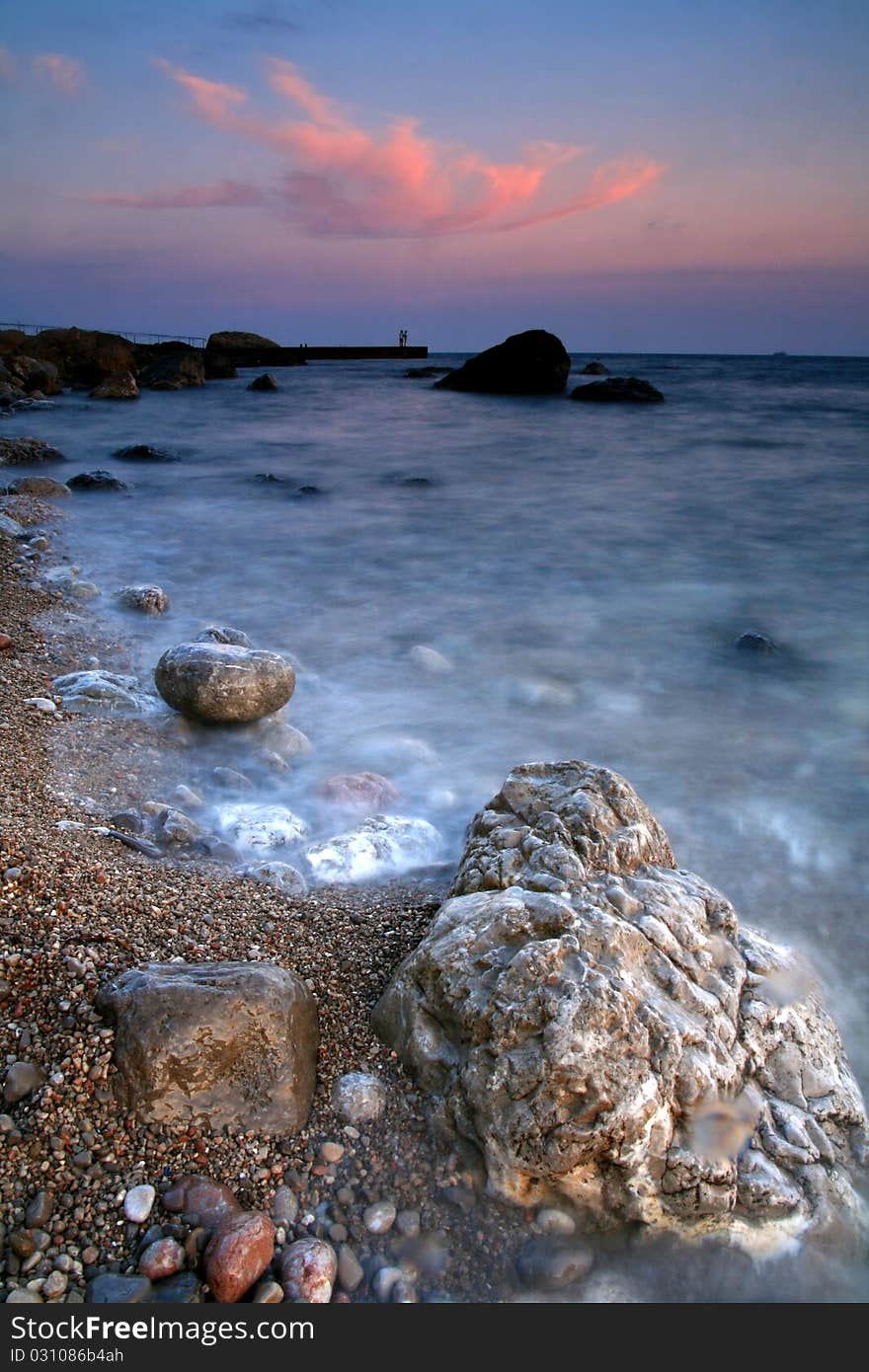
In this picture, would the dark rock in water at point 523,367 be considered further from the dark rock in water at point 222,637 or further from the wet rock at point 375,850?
the wet rock at point 375,850

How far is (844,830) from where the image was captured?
3.80m

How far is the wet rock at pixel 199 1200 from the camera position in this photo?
1.73 meters

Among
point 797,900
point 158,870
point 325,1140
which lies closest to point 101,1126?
point 325,1140

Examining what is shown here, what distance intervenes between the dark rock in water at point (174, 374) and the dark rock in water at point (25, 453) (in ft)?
42.2

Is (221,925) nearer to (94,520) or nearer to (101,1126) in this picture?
(101,1126)

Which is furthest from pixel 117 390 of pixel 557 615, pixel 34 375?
pixel 557 615

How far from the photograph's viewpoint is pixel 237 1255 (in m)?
1.66

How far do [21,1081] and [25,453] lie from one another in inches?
441

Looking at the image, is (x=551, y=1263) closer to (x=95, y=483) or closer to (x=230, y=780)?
(x=230, y=780)

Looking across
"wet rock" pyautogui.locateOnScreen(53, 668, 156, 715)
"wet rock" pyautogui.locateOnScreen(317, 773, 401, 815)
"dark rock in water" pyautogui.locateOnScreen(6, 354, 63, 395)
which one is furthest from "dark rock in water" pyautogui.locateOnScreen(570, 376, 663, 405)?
"wet rock" pyautogui.locateOnScreen(317, 773, 401, 815)

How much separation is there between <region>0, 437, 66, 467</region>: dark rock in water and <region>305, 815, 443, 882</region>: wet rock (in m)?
9.78

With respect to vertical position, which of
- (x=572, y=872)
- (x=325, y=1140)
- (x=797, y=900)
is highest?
(x=572, y=872)

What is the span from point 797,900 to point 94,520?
7.67 meters

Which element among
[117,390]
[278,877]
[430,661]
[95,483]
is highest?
[117,390]
